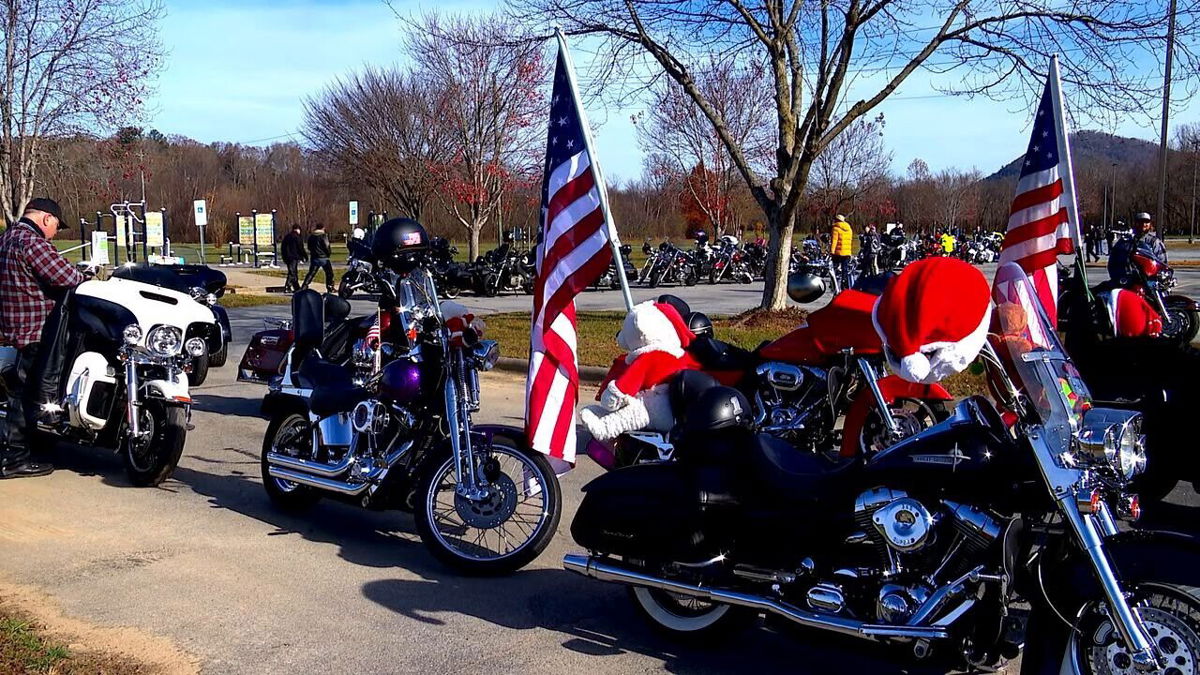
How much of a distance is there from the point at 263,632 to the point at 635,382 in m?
2.05

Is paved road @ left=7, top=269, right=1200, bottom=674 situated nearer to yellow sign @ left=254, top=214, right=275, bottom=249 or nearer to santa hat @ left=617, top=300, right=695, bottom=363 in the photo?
santa hat @ left=617, top=300, right=695, bottom=363

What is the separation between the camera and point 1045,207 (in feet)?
26.9

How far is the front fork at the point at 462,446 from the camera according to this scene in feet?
18.1

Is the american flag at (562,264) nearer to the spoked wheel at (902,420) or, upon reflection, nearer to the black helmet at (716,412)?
the black helmet at (716,412)

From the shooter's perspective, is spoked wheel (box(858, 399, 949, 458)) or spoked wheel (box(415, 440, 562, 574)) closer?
spoked wheel (box(415, 440, 562, 574))

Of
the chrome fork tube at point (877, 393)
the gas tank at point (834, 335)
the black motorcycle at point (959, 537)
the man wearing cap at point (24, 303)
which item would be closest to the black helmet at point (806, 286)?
the gas tank at point (834, 335)

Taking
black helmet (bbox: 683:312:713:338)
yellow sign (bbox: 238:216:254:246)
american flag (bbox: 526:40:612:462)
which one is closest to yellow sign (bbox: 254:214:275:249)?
yellow sign (bbox: 238:216:254:246)

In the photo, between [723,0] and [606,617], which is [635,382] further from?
[723,0]

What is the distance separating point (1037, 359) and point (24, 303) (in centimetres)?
679

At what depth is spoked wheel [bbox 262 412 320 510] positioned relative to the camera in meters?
6.61

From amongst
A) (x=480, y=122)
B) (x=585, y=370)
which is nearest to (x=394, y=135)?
(x=480, y=122)

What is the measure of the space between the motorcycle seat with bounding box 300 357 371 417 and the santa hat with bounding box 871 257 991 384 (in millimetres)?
3415

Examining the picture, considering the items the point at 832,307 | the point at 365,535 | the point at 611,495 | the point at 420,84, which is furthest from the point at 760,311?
the point at 420,84

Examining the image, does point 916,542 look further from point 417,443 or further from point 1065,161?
point 1065,161
